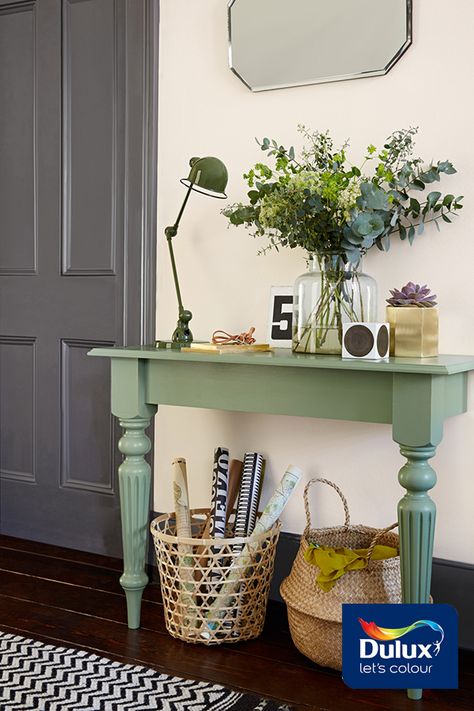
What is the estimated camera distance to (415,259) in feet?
7.86

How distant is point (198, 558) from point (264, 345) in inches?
25.5

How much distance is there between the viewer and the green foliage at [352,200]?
219cm

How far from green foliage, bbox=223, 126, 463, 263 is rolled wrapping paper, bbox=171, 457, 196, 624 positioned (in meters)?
0.78

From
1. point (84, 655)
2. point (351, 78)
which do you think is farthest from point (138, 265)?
point (84, 655)

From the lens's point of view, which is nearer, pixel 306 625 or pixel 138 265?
pixel 306 625

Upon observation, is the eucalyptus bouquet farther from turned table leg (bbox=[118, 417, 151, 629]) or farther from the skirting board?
the skirting board

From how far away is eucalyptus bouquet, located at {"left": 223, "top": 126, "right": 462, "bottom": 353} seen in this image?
221 centimetres

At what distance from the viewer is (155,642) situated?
2303 millimetres

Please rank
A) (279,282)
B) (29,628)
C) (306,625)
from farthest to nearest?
(279,282) < (29,628) < (306,625)

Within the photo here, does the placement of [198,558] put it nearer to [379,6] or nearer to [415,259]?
[415,259]

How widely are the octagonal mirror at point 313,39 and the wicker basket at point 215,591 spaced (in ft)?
4.55

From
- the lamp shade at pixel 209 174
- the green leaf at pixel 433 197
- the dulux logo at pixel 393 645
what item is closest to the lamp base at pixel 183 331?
the lamp shade at pixel 209 174

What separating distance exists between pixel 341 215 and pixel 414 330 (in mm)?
379

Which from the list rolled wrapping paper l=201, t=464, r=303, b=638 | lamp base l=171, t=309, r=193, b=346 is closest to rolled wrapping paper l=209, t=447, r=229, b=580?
rolled wrapping paper l=201, t=464, r=303, b=638
